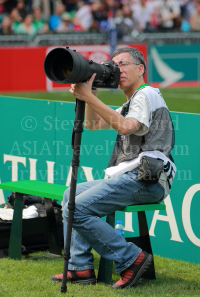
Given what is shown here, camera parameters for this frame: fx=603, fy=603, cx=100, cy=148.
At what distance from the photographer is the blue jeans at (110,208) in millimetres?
3906

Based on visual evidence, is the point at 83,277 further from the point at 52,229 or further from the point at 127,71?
the point at 127,71

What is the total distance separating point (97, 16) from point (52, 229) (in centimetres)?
1458

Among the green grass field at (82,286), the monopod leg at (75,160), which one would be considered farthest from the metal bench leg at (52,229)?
the monopod leg at (75,160)

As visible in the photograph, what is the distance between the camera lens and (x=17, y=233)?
482 centimetres

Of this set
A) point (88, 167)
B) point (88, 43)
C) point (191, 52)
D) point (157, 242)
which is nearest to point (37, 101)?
point (88, 167)

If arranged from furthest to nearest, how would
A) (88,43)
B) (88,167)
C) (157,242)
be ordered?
(88,43) → (88,167) → (157,242)

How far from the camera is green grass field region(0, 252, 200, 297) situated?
3930 mm

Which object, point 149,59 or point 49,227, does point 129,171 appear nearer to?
point 49,227

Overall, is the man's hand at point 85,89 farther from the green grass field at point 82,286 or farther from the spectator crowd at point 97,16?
the spectator crowd at point 97,16

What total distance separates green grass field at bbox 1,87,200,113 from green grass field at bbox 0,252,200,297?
8.46 m

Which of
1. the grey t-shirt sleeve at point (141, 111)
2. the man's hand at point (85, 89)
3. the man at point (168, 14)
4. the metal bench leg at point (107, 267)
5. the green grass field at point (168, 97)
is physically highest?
the man at point (168, 14)

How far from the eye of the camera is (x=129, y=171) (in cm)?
399

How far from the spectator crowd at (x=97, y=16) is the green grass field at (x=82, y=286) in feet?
42.3

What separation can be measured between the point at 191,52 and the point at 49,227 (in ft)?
44.6
